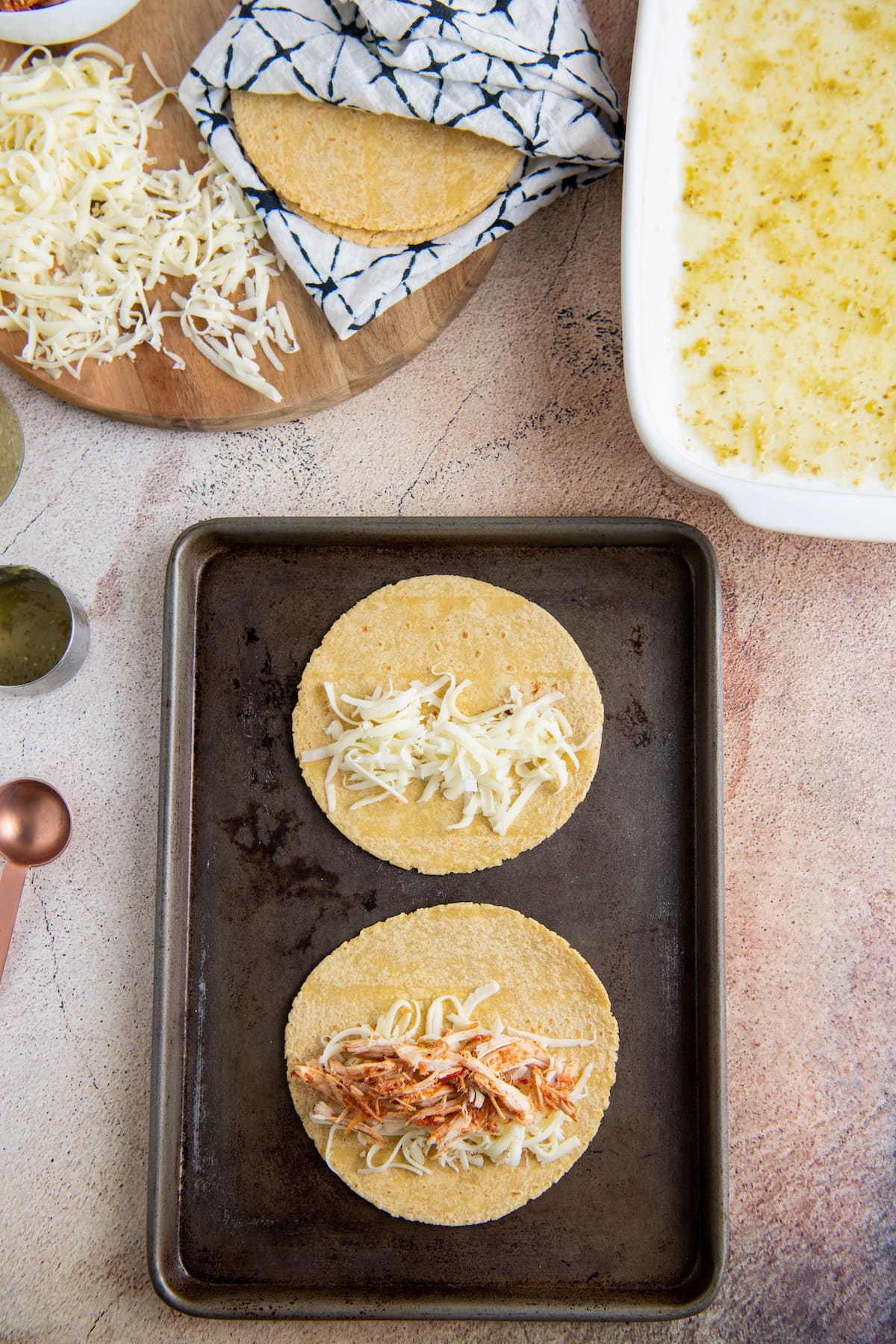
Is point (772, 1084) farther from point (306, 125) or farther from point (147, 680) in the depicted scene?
point (306, 125)

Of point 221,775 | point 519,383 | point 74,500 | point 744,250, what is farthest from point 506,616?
point 74,500

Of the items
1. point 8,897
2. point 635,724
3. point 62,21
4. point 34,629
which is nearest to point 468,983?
point 635,724

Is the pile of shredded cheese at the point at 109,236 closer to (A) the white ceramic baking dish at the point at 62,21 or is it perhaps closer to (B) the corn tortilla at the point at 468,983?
(A) the white ceramic baking dish at the point at 62,21

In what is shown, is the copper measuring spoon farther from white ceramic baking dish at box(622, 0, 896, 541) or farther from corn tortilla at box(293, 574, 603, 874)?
white ceramic baking dish at box(622, 0, 896, 541)

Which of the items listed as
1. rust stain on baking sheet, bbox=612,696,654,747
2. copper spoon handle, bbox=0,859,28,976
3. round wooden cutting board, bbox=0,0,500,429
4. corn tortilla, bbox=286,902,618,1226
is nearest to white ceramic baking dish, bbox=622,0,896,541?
round wooden cutting board, bbox=0,0,500,429

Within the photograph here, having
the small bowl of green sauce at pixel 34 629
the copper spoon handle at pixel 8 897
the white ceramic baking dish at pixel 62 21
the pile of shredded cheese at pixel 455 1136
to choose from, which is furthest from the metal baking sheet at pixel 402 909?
the white ceramic baking dish at pixel 62 21

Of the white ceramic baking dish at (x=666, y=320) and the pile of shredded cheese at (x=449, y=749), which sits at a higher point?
the white ceramic baking dish at (x=666, y=320)

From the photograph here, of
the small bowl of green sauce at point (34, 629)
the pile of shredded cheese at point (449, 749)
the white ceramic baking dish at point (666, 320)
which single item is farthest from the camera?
the small bowl of green sauce at point (34, 629)
